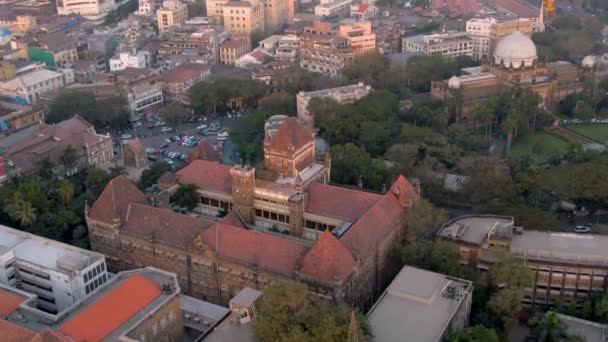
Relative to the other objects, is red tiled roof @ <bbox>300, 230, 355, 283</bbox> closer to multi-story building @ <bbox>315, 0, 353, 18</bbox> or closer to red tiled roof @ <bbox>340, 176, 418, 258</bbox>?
red tiled roof @ <bbox>340, 176, 418, 258</bbox>

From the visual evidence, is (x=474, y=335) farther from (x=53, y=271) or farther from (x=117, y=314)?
(x=53, y=271)

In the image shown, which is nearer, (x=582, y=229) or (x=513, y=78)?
(x=582, y=229)

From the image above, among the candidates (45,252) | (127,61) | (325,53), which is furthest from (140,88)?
(45,252)

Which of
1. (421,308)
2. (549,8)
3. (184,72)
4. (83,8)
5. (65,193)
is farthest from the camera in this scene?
(83,8)

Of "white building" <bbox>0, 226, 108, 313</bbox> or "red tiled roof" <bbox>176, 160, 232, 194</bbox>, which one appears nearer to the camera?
"white building" <bbox>0, 226, 108, 313</bbox>

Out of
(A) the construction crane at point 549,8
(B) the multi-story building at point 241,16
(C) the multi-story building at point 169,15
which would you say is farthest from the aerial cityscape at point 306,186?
(A) the construction crane at point 549,8

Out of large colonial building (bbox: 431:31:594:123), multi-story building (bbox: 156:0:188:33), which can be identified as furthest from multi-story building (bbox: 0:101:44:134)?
large colonial building (bbox: 431:31:594:123)

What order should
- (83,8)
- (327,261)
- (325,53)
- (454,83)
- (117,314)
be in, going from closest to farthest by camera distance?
1. (117,314)
2. (327,261)
3. (454,83)
4. (325,53)
5. (83,8)
